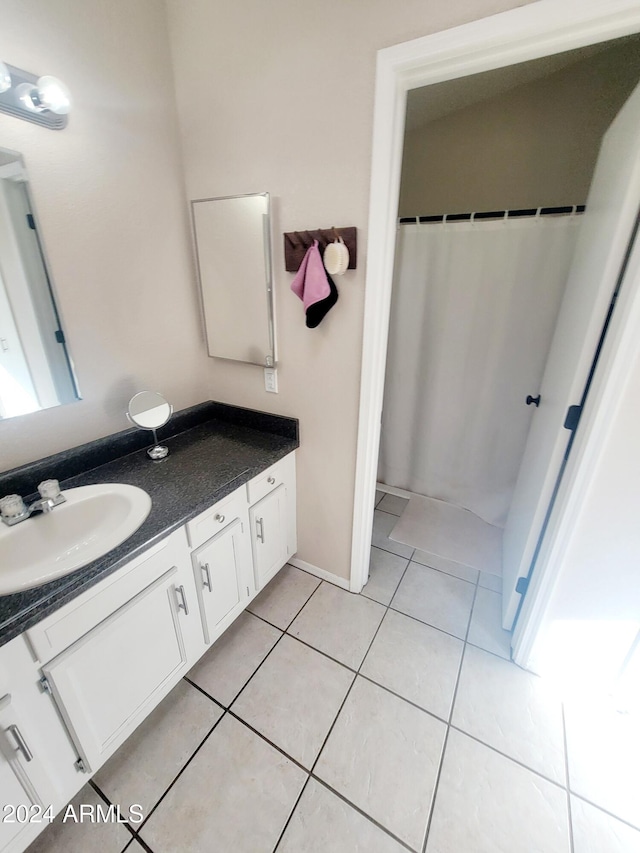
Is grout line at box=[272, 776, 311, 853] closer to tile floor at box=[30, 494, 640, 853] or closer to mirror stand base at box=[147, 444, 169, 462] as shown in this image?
tile floor at box=[30, 494, 640, 853]

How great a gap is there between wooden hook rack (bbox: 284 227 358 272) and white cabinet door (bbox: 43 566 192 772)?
1.19 meters

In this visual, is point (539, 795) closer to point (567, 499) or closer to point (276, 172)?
point (567, 499)

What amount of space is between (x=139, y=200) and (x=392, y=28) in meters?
1.03

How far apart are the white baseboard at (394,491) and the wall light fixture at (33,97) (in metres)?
2.53

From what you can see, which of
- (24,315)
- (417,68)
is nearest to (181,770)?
(24,315)

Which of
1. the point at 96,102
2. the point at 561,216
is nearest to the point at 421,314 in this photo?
the point at 561,216

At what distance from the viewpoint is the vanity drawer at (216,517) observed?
45.3 inches

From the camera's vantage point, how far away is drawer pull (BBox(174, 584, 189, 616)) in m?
1.14

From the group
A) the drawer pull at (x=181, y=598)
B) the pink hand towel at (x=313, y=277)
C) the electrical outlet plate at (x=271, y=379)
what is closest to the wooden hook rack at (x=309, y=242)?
the pink hand towel at (x=313, y=277)

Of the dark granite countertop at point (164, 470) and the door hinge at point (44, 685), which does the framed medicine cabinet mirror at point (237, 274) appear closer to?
the dark granite countertop at point (164, 470)

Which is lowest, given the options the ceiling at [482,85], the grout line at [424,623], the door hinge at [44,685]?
the grout line at [424,623]

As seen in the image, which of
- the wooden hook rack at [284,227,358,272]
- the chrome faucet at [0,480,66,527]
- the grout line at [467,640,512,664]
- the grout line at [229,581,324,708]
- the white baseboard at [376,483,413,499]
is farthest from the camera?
the white baseboard at [376,483,413,499]

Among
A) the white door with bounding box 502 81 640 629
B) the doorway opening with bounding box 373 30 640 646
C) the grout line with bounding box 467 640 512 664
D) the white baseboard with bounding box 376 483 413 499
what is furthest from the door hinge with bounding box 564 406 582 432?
the white baseboard with bounding box 376 483 413 499

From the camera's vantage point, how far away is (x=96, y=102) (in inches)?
46.3
